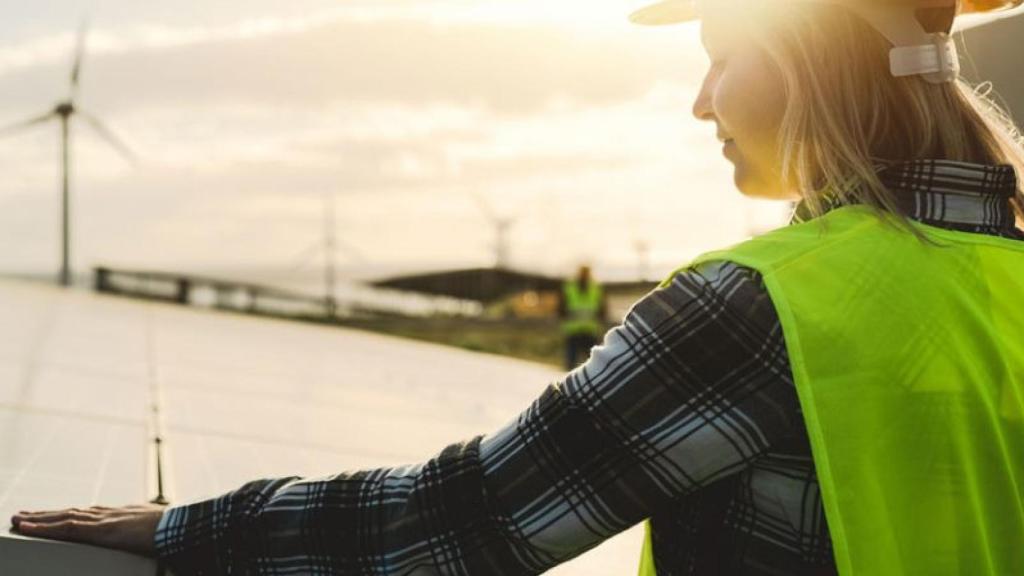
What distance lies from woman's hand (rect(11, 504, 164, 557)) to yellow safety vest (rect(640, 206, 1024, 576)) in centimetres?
82

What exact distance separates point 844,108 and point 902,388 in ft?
1.10

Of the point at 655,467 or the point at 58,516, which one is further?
the point at 58,516

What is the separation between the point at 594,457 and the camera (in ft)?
3.96

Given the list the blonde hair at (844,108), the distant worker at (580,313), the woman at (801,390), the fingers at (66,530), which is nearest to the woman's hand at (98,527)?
the fingers at (66,530)

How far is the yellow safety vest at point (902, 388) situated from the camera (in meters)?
1.13

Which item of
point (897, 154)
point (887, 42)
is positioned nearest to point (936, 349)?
point (897, 154)

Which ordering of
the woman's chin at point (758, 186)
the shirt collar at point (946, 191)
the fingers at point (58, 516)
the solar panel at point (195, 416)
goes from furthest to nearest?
the solar panel at point (195, 416) < the fingers at point (58, 516) < the woman's chin at point (758, 186) < the shirt collar at point (946, 191)

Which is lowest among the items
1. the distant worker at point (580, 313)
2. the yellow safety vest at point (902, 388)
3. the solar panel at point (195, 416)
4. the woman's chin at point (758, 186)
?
the distant worker at point (580, 313)

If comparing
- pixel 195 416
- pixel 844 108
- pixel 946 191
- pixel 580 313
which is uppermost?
pixel 844 108

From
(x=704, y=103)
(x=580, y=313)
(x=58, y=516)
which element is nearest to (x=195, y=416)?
(x=58, y=516)

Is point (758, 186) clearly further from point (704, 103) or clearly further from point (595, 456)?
point (595, 456)

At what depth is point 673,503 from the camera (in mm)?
1289

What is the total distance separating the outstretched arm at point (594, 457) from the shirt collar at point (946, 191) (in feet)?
0.82

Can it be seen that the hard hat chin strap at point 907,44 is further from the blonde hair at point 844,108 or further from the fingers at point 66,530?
the fingers at point 66,530
